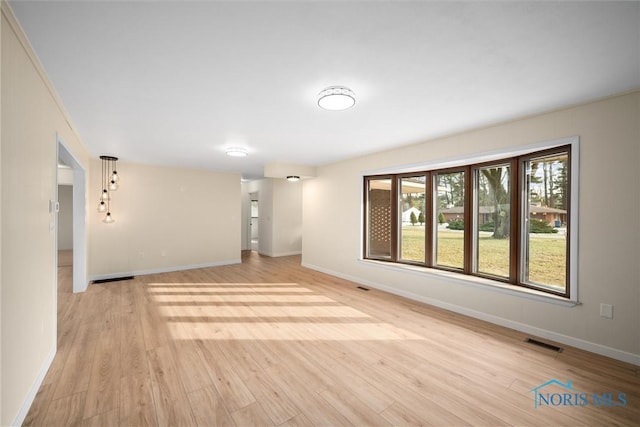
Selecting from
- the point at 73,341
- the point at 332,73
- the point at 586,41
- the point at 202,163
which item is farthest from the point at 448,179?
the point at 73,341

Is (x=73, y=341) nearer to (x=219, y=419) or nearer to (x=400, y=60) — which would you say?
(x=219, y=419)

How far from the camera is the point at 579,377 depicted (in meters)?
2.30

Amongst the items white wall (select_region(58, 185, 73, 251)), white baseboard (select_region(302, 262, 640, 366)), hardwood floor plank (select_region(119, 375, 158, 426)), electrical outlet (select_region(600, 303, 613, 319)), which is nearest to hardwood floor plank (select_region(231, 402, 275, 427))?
hardwood floor plank (select_region(119, 375, 158, 426))

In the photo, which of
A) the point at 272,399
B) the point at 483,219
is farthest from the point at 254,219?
the point at 272,399

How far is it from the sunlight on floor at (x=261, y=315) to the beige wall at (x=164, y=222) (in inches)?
53.2

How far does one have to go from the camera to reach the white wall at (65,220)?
933 centimetres

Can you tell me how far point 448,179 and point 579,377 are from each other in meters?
2.80

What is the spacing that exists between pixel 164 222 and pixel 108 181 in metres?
1.34

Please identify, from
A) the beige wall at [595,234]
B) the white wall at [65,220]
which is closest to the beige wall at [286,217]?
the beige wall at [595,234]

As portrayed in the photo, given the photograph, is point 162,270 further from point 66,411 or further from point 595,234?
point 595,234

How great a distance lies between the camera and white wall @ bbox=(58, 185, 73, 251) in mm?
9328

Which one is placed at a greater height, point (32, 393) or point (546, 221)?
point (546, 221)

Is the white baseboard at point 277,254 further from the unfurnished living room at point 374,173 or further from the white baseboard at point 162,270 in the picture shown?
the unfurnished living room at point 374,173

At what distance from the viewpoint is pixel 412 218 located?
4.86 meters
